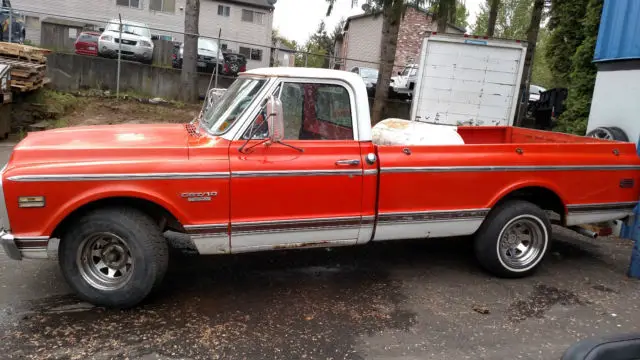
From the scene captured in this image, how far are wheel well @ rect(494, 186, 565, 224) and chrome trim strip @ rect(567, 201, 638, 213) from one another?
113 mm

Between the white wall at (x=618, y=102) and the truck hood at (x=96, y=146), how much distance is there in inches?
233

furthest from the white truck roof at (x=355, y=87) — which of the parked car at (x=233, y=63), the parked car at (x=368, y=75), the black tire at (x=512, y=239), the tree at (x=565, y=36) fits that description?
the parked car at (x=368, y=75)

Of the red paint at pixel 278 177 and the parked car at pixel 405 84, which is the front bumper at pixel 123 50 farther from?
the red paint at pixel 278 177

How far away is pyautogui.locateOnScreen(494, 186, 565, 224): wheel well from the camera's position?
520 cm

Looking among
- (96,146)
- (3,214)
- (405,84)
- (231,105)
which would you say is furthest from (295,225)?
A: (405,84)

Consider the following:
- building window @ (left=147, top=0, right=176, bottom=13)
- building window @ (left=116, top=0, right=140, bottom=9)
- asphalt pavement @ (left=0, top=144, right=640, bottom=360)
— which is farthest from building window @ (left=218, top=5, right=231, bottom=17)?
asphalt pavement @ (left=0, top=144, right=640, bottom=360)

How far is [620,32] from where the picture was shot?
273 inches

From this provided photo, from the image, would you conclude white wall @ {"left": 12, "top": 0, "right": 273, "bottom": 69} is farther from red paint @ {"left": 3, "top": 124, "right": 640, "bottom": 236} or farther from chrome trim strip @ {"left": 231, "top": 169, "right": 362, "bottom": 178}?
chrome trim strip @ {"left": 231, "top": 169, "right": 362, "bottom": 178}

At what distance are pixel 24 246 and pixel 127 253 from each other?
723 mm

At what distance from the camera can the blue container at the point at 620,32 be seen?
6.67 m

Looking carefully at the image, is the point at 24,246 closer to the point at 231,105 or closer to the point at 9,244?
the point at 9,244

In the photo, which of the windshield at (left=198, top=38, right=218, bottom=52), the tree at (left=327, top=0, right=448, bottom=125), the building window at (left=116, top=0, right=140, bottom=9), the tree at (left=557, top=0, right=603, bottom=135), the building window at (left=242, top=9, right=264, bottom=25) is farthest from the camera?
the building window at (left=242, top=9, right=264, bottom=25)

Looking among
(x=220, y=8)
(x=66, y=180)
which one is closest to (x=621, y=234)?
(x=66, y=180)

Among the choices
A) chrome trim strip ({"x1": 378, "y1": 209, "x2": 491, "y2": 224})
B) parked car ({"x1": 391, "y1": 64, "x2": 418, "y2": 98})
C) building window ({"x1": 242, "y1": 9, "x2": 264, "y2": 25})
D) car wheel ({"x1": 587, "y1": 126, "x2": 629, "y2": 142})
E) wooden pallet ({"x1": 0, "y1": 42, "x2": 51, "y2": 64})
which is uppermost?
building window ({"x1": 242, "y1": 9, "x2": 264, "y2": 25})
